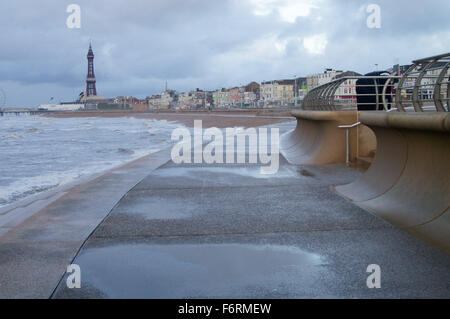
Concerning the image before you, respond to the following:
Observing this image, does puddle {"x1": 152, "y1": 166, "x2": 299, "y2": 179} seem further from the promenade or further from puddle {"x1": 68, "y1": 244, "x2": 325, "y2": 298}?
puddle {"x1": 68, "y1": 244, "x2": 325, "y2": 298}

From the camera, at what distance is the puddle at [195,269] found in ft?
13.3

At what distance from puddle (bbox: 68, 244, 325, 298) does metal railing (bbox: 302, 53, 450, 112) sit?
2.25m

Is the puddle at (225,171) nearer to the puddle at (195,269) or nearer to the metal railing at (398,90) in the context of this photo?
the metal railing at (398,90)

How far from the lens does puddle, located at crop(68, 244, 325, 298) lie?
4062mm

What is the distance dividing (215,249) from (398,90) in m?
3.18

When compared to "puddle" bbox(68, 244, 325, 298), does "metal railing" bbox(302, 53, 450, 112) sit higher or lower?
higher

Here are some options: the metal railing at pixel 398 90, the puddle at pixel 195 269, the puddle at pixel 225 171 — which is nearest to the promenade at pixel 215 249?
the puddle at pixel 195 269

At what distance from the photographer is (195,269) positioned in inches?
179

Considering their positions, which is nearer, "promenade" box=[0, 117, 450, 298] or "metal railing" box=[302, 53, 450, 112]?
"promenade" box=[0, 117, 450, 298]

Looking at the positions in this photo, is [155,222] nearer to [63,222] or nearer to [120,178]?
Result: [63,222]

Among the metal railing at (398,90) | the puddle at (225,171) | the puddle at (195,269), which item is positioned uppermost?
the metal railing at (398,90)

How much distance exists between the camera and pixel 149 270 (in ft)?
14.9

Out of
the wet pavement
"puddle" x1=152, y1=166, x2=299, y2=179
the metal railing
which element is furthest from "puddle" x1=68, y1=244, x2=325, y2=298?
"puddle" x1=152, y1=166, x2=299, y2=179

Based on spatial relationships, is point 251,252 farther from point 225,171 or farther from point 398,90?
point 225,171
